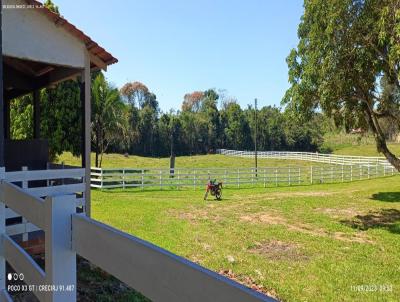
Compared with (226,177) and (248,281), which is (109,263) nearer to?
(248,281)

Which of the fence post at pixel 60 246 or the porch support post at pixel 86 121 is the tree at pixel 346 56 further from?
the fence post at pixel 60 246

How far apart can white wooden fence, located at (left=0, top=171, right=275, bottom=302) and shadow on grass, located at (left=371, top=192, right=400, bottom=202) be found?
1780cm

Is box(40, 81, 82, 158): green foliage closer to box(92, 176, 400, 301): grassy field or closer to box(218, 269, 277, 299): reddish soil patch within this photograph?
box(92, 176, 400, 301): grassy field

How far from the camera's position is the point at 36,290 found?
2131 mm

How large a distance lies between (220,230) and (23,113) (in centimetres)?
1188

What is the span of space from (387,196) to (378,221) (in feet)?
18.3

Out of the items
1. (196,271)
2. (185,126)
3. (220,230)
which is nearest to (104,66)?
(220,230)

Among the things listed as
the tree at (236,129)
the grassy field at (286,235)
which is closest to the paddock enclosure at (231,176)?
the grassy field at (286,235)

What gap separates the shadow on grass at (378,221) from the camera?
481 inches

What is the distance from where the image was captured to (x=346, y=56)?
38.3ft

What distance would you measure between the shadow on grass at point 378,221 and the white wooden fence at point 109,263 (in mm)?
11743

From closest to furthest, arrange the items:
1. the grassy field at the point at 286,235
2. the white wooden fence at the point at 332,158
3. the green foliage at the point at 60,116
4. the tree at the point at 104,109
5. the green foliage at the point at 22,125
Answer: the grassy field at the point at 286,235
the green foliage at the point at 22,125
the green foliage at the point at 60,116
the tree at the point at 104,109
the white wooden fence at the point at 332,158

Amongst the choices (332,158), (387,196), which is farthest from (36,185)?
(332,158)

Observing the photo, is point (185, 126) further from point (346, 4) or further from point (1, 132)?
point (1, 132)
